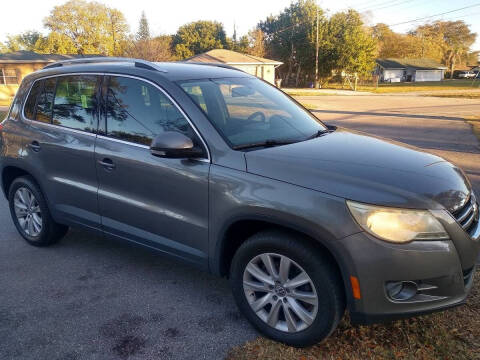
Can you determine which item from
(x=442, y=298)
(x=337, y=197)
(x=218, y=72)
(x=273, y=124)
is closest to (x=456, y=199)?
(x=442, y=298)

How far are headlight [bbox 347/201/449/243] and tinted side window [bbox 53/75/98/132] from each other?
2.46m

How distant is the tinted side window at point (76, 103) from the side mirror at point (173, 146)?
3.53ft

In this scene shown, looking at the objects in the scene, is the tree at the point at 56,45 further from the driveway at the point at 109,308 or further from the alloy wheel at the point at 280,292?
the alloy wheel at the point at 280,292

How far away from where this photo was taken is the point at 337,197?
2.47 m

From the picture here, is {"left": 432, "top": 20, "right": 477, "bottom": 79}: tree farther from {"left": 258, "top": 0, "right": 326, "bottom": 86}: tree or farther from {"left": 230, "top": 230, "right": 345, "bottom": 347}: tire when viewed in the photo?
{"left": 230, "top": 230, "right": 345, "bottom": 347}: tire

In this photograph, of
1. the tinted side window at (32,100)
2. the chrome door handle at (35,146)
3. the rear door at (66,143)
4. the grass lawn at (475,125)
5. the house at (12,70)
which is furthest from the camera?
the house at (12,70)

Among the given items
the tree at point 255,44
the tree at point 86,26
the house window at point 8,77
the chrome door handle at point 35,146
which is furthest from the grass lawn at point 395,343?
the tree at point 86,26

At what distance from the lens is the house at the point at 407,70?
3159 inches

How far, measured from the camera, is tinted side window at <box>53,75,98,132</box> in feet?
12.5

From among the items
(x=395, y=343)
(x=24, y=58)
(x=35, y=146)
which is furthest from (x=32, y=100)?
(x=24, y=58)

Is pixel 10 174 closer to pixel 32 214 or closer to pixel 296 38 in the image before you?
pixel 32 214

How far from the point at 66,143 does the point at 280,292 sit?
7.89 ft

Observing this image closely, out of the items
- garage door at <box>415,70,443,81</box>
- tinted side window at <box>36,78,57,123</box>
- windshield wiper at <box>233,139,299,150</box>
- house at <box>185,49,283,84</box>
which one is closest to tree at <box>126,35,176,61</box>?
house at <box>185,49,283,84</box>

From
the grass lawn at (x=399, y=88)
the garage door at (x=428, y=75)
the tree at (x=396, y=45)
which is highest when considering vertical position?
the tree at (x=396, y=45)
